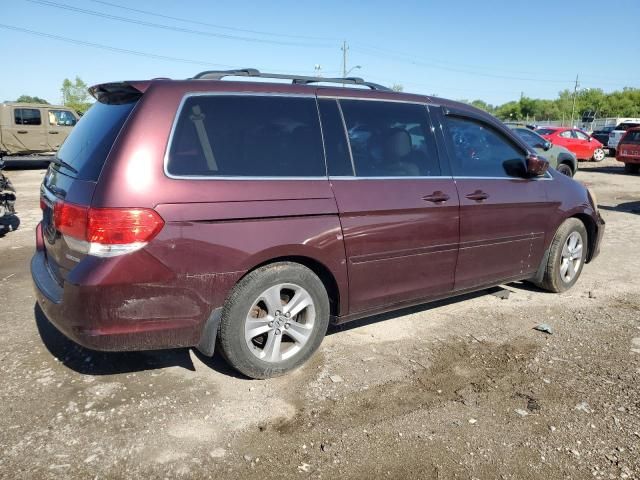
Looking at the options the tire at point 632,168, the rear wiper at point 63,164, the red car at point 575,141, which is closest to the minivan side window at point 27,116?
the rear wiper at point 63,164

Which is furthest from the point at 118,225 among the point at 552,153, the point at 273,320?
the point at 552,153

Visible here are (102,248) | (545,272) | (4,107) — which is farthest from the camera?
(4,107)

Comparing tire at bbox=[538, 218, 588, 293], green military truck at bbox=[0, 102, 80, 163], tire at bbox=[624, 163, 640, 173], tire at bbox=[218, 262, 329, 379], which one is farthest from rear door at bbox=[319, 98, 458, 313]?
tire at bbox=[624, 163, 640, 173]

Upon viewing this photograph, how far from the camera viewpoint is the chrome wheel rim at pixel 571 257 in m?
5.06

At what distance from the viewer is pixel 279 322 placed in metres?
3.29

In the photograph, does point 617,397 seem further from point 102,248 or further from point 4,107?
point 4,107

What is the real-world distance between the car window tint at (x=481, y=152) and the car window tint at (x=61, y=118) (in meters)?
16.7

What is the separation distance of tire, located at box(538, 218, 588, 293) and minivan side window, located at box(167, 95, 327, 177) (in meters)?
2.78

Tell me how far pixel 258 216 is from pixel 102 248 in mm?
865

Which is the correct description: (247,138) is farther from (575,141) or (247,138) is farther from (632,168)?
(575,141)

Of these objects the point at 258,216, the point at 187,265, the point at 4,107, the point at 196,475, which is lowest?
the point at 196,475

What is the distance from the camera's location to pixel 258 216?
9.88ft

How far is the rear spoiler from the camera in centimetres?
298

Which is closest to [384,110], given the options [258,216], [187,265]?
[258,216]
